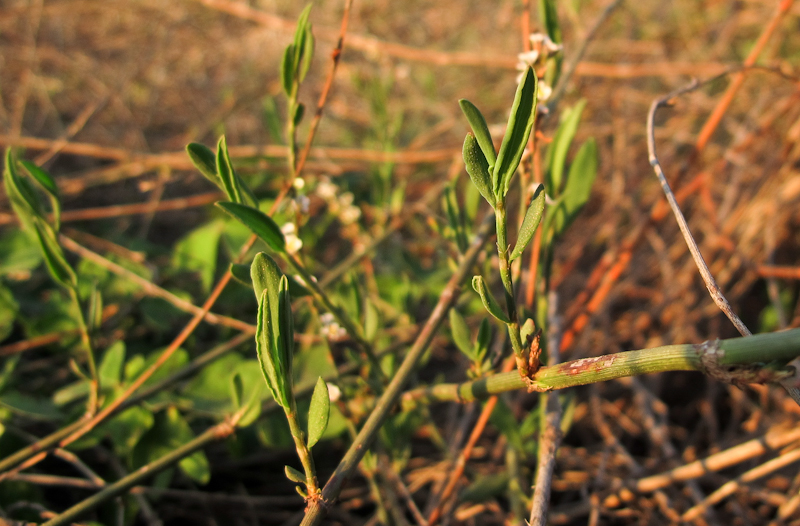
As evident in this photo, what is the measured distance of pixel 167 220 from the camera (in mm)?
1638

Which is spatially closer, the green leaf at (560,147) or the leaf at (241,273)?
the leaf at (241,273)

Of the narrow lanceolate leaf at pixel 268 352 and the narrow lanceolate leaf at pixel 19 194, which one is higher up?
the narrow lanceolate leaf at pixel 19 194

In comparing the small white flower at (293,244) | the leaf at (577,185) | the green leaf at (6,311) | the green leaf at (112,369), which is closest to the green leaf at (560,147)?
the leaf at (577,185)

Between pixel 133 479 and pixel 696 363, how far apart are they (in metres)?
0.63

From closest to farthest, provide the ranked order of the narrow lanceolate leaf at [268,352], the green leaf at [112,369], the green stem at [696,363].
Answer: the green stem at [696,363]
the narrow lanceolate leaf at [268,352]
the green leaf at [112,369]

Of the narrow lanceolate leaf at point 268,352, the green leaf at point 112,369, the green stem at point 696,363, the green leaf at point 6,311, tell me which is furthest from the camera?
the green leaf at point 6,311

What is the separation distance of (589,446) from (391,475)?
1.64 feet

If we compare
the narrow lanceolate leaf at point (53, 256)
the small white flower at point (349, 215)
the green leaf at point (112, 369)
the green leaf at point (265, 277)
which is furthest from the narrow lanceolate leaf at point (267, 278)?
the small white flower at point (349, 215)

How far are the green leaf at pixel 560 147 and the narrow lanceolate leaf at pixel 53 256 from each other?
61 centimetres

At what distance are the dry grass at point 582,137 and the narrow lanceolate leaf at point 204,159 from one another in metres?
0.59

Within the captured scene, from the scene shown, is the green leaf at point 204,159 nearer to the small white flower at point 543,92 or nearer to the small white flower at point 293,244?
the small white flower at point 293,244

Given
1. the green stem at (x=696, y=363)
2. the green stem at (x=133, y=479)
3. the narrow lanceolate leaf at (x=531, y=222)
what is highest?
the narrow lanceolate leaf at (x=531, y=222)

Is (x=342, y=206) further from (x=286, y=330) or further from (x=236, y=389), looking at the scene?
(x=286, y=330)

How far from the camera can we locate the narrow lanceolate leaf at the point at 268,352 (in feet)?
1.48
